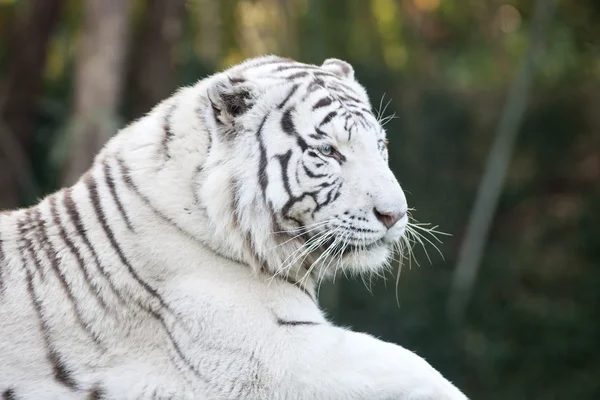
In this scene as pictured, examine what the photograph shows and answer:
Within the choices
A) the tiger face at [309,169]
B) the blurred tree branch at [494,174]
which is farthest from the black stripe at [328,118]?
the blurred tree branch at [494,174]

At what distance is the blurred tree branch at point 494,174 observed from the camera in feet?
22.2

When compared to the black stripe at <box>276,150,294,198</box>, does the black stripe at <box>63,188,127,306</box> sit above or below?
below

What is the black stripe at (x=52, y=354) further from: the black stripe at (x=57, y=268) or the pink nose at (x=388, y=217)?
the pink nose at (x=388, y=217)

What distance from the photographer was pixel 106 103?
5312 millimetres

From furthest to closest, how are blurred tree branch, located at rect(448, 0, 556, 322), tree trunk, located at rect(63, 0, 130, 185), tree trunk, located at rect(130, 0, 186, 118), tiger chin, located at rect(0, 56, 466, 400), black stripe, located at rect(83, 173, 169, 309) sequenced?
1. blurred tree branch, located at rect(448, 0, 556, 322)
2. tree trunk, located at rect(130, 0, 186, 118)
3. tree trunk, located at rect(63, 0, 130, 185)
4. black stripe, located at rect(83, 173, 169, 309)
5. tiger chin, located at rect(0, 56, 466, 400)

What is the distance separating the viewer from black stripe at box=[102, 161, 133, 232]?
2361 mm

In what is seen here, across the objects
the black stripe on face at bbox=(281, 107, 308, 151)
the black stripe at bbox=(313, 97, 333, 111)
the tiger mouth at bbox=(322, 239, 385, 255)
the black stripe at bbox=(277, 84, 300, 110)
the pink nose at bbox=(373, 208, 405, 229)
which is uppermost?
the black stripe at bbox=(277, 84, 300, 110)

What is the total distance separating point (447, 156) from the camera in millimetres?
6992

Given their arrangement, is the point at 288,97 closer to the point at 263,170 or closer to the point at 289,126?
the point at 289,126

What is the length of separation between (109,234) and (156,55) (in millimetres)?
4083

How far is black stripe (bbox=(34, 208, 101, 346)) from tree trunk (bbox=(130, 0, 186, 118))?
12.6 ft

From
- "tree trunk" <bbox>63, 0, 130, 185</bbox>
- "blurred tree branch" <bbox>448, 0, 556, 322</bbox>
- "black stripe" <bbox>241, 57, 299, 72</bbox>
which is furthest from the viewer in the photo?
"blurred tree branch" <bbox>448, 0, 556, 322</bbox>

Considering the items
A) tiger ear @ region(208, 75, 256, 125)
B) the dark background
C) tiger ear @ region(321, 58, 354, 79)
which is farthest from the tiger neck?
the dark background

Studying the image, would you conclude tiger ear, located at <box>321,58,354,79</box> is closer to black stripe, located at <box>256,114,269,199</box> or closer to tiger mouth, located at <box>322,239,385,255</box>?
black stripe, located at <box>256,114,269,199</box>
